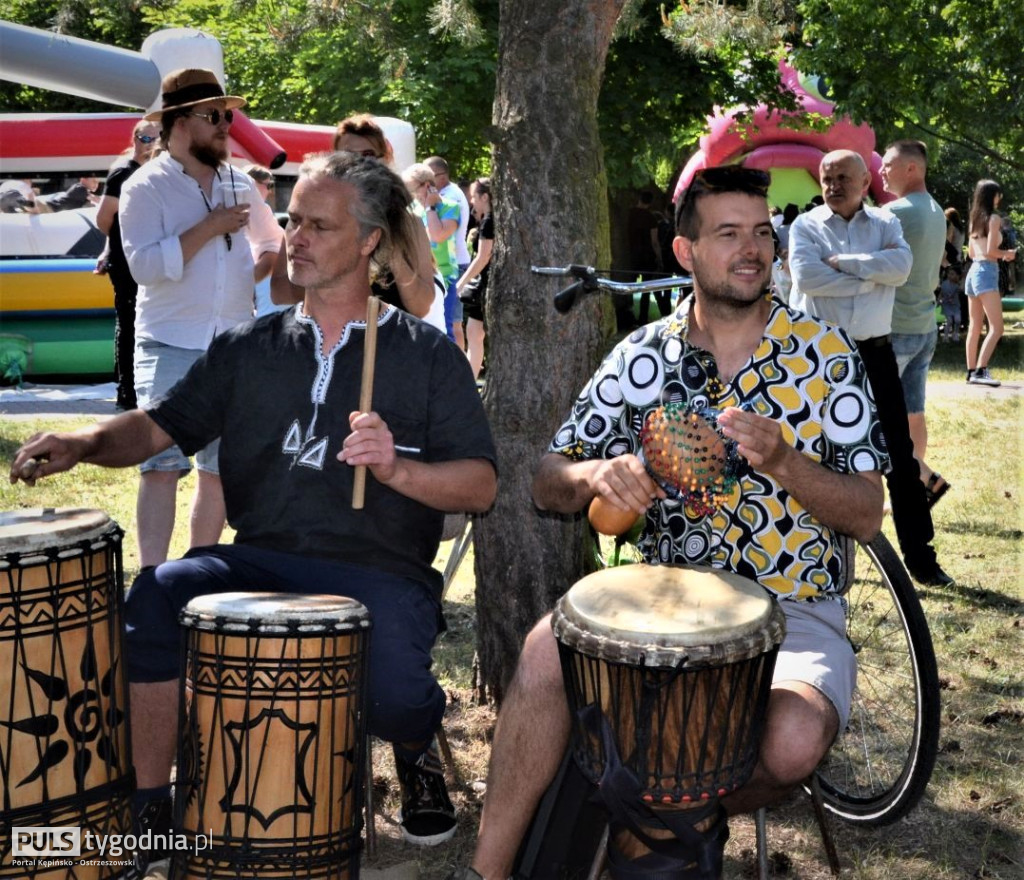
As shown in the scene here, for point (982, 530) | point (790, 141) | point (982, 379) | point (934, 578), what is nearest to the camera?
point (934, 578)

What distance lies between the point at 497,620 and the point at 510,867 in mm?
1269

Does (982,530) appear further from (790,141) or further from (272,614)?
(790,141)

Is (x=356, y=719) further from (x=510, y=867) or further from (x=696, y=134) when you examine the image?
(x=696, y=134)

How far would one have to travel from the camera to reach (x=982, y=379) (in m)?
11.7

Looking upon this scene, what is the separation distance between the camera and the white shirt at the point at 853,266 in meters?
5.79

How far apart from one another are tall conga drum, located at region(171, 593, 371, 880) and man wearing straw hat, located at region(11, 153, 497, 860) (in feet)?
0.93

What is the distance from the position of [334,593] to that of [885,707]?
178cm

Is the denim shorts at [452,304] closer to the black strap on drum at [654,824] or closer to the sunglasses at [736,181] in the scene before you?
the sunglasses at [736,181]

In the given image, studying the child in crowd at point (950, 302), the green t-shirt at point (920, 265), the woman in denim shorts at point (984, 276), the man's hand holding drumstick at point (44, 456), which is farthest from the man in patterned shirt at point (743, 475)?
the child in crowd at point (950, 302)

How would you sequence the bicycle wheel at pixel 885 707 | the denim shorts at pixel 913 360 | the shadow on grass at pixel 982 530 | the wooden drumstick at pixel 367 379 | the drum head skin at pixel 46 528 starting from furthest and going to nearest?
the denim shorts at pixel 913 360, the shadow on grass at pixel 982 530, the bicycle wheel at pixel 885 707, the wooden drumstick at pixel 367 379, the drum head skin at pixel 46 528

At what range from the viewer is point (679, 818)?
2.40 m

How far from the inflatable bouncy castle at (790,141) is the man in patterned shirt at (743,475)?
41.7ft

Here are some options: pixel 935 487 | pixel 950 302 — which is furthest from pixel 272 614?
pixel 950 302

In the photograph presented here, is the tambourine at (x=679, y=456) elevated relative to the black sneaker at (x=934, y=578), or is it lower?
elevated
